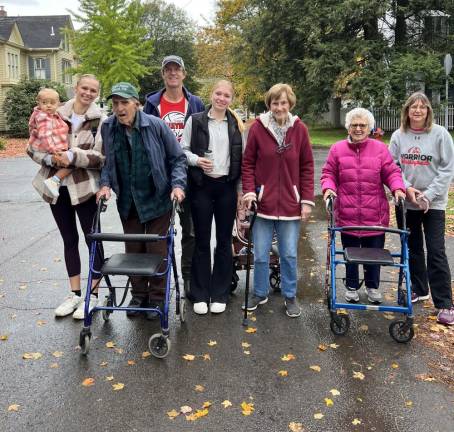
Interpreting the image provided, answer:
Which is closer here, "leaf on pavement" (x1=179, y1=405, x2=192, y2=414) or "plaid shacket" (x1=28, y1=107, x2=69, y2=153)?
"leaf on pavement" (x1=179, y1=405, x2=192, y2=414)

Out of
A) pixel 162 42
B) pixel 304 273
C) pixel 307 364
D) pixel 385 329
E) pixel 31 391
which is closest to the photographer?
pixel 31 391

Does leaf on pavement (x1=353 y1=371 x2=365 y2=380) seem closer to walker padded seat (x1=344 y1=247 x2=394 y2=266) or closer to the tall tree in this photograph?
walker padded seat (x1=344 y1=247 x2=394 y2=266)

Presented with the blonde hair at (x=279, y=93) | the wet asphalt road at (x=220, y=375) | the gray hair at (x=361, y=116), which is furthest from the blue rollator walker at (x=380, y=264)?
the blonde hair at (x=279, y=93)

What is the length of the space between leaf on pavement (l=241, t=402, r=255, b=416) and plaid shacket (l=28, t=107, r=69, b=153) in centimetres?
270

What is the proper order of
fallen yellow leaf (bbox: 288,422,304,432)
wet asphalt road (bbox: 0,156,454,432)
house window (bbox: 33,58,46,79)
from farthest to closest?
house window (bbox: 33,58,46,79) < wet asphalt road (bbox: 0,156,454,432) < fallen yellow leaf (bbox: 288,422,304,432)

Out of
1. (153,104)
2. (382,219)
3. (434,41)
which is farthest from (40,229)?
(434,41)

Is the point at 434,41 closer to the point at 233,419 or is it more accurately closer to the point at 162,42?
the point at 233,419

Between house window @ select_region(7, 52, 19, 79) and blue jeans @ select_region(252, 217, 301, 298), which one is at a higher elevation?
house window @ select_region(7, 52, 19, 79)

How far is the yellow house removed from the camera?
3944cm

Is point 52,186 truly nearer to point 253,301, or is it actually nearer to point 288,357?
point 253,301

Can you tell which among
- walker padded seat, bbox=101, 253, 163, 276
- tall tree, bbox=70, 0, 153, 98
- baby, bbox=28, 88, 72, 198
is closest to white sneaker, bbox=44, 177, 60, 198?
baby, bbox=28, 88, 72, 198

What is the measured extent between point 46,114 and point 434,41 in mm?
25367

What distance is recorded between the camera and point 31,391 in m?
3.74

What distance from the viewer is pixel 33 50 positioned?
4622 centimetres
